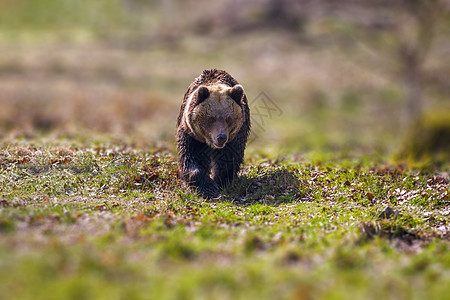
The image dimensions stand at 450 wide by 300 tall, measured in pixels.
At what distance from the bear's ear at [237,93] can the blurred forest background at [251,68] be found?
4066mm

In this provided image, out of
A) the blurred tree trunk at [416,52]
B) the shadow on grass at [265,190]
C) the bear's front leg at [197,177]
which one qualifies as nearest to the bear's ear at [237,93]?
the bear's front leg at [197,177]

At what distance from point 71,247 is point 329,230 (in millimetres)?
3764

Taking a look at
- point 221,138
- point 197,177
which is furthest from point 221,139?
point 197,177

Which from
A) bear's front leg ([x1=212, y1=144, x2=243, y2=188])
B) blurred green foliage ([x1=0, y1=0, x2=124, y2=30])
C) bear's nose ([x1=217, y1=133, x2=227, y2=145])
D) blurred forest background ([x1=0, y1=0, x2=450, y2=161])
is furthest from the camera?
blurred green foliage ([x1=0, y1=0, x2=124, y2=30])

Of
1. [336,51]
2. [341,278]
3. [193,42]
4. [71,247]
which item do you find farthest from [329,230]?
[193,42]

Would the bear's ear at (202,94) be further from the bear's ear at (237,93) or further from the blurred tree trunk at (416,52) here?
the blurred tree trunk at (416,52)

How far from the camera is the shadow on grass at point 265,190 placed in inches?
362

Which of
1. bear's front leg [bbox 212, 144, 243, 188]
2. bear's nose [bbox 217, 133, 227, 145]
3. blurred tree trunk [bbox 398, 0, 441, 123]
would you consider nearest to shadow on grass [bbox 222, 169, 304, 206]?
bear's front leg [bbox 212, 144, 243, 188]

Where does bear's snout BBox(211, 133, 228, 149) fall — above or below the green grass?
above

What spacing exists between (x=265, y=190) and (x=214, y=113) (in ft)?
5.98

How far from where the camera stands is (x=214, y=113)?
357 inches

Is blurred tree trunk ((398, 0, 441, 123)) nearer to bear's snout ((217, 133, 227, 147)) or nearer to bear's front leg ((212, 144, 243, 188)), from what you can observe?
bear's front leg ((212, 144, 243, 188))

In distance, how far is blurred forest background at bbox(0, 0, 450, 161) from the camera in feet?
65.7

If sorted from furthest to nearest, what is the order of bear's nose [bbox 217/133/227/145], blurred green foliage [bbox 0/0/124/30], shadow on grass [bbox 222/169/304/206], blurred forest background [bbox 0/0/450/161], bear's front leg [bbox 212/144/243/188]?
blurred green foliage [bbox 0/0/124/30] → blurred forest background [bbox 0/0/450/161] → bear's front leg [bbox 212/144/243/188] → shadow on grass [bbox 222/169/304/206] → bear's nose [bbox 217/133/227/145]
